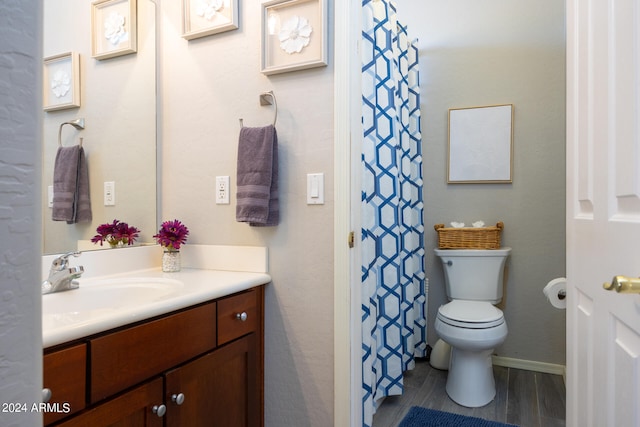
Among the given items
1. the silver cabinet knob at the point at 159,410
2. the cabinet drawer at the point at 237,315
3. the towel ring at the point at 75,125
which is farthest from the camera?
the towel ring at the point at 75,125

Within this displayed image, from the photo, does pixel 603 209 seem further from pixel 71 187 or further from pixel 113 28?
pixel 113 28

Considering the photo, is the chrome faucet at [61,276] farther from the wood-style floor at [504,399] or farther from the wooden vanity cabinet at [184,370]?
the wood-style floor at [504,399]

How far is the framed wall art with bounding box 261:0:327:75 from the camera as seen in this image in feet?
4.71

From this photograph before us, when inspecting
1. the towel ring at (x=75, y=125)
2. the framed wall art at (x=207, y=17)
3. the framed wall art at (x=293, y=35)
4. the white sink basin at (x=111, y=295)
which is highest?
the framed wall art at (x=207, y=17)

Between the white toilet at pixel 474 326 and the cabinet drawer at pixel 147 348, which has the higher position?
the cabinet drawer at pixel 147 348

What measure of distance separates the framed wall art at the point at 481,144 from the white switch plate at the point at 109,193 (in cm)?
205

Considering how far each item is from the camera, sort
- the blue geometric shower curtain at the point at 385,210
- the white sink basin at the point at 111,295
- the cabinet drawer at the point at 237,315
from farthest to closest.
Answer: the blue geometric shower curtain at the point at 385,210
the cabinet drawer at the point at 237,315
the white sink basin at the point at 111,295

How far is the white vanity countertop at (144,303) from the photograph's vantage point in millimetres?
845

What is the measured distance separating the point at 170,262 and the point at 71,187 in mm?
441

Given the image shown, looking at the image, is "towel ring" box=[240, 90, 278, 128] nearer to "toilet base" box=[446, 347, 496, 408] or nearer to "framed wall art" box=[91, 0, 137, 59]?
"framed wall art" box=[91, 0, 137, 59]

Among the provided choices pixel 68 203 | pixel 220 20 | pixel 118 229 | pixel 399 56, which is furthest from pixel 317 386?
pixel 399 56

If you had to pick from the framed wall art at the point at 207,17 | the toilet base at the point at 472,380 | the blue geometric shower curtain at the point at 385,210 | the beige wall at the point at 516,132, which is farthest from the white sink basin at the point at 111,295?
the beige wall at the point at 516,132

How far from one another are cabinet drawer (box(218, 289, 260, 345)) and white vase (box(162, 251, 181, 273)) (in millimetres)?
366

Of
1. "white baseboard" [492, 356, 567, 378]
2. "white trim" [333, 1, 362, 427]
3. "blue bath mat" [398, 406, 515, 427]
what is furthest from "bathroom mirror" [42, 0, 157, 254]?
"white baseboard" [492, 356, 567, 378]
